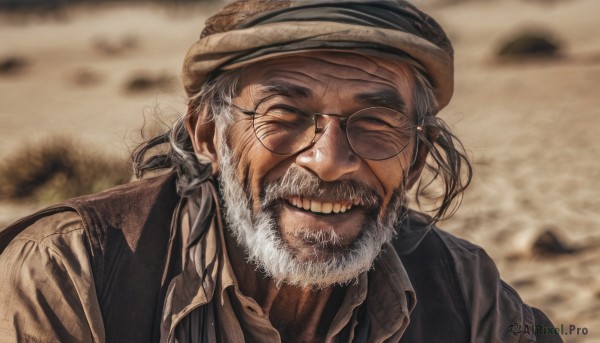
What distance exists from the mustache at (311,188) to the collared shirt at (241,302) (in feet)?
0.76

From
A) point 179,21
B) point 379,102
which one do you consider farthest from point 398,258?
point 179,21

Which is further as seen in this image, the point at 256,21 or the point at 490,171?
the point at 490,171

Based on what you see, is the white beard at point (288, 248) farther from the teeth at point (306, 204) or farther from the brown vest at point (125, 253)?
the brown vest at point (125, 253)

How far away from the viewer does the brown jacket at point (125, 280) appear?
6.93 feet

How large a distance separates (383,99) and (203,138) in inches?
27.1

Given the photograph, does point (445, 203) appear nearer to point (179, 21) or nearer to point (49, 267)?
point (49, 267)

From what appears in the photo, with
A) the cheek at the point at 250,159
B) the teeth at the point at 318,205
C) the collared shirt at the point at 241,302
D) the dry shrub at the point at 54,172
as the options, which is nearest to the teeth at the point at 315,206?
the teeth at the point at 318,205

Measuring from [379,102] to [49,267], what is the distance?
1.12m

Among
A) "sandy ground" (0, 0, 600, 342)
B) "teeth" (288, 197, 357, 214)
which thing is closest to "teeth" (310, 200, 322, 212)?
"teeth" (288, 197, 357, 214)

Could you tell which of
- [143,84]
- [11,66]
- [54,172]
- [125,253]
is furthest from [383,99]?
[11,66]

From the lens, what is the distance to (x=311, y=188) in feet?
7.67

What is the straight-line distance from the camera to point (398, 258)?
2684 mm

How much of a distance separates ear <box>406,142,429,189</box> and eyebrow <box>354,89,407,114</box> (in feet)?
0.92

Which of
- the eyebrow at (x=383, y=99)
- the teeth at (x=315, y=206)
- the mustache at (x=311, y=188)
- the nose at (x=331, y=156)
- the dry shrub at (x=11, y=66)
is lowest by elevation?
the dry shrub at (x=11, y=66)
